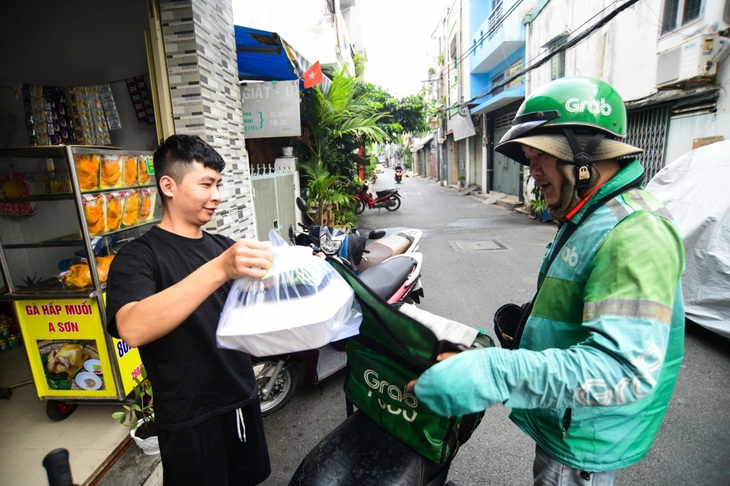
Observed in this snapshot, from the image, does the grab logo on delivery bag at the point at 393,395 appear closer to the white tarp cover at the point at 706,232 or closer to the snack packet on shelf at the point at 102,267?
the snack packet on shelf at the point at 102,267

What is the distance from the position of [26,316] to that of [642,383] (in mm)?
3602

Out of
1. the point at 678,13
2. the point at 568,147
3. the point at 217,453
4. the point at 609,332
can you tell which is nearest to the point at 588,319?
the point at 609,332

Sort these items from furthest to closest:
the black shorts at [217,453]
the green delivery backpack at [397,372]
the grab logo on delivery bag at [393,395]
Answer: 1. the black shorts at [217,453]
2. the grab logo on delivery bag at [393,395]
3. the green delivery backpack at [397,372]

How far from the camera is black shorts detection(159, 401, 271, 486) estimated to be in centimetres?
147

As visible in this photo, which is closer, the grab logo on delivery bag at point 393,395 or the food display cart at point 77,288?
the grab logo on delivery bag at point 393,395

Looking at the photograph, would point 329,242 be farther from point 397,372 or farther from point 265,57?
point 265,57

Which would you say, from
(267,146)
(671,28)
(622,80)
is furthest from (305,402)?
(622,80)

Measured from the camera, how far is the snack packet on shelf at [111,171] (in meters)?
2.65

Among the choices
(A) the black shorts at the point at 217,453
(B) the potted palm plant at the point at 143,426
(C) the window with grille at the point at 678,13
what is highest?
(C) the window with grille at the point at 678,13

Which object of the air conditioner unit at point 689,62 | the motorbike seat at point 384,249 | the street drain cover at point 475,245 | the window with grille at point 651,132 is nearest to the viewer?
the motorbike seat at point 384,249

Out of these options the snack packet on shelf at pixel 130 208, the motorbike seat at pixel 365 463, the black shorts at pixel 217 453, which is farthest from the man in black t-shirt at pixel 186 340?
the snack packet on shelf at pixel 130 208

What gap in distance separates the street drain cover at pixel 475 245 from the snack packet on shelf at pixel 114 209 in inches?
252

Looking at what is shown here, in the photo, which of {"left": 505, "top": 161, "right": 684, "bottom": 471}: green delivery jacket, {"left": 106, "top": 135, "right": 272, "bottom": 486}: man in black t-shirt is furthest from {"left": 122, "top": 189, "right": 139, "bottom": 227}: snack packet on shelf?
{"left": 505, "top": 161, "right": 684, "bottom": 471}: green delivery jacket

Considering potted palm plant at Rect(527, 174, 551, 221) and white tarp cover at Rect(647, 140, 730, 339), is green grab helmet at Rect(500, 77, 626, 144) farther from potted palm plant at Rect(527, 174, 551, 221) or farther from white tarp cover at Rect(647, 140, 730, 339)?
potted palm plant at Rect(527, 174, 551, 221)
